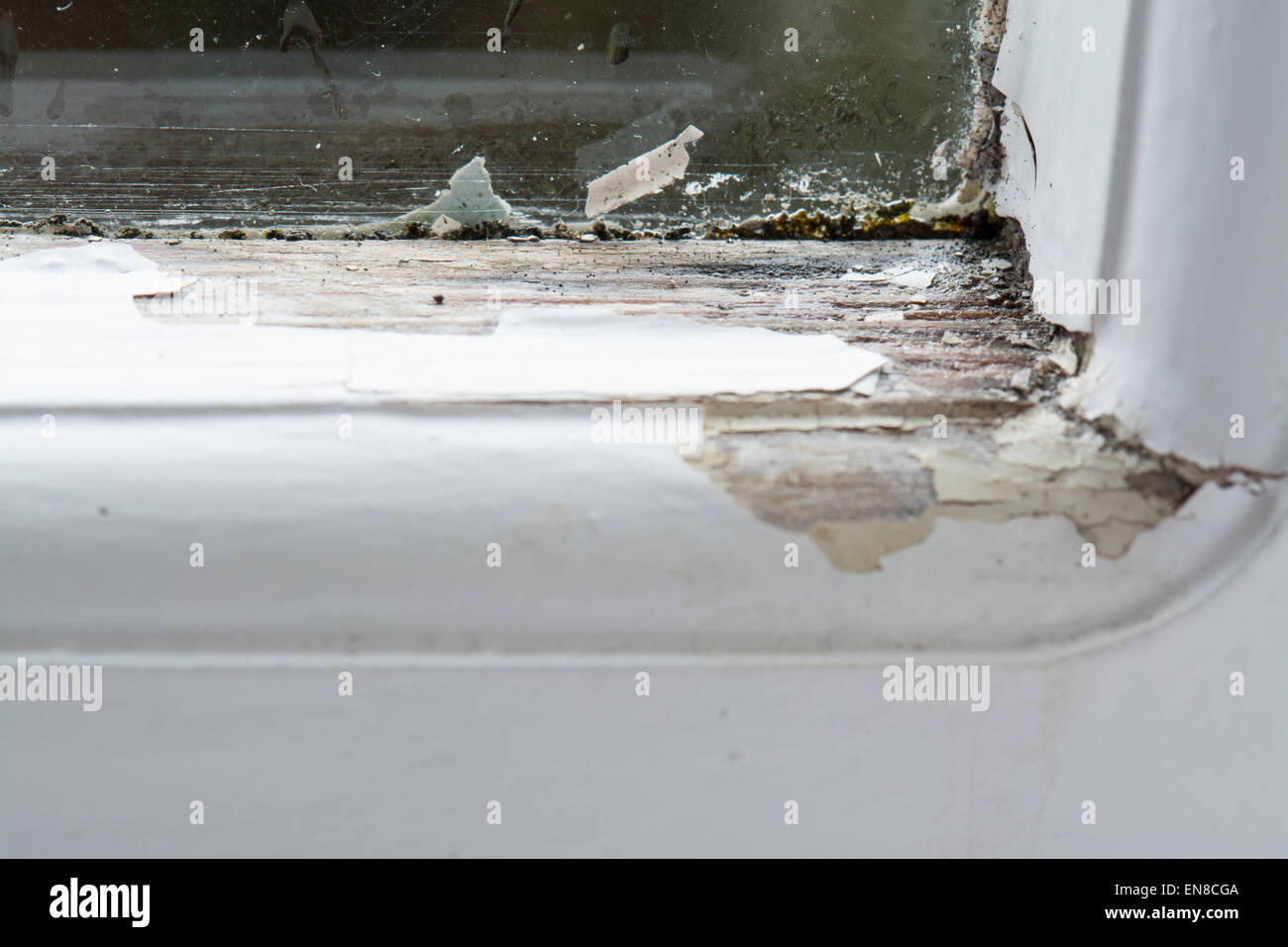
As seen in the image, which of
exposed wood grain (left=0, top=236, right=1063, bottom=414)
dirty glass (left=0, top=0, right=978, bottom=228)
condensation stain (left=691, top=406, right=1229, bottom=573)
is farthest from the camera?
dirty glass (left=0, top=0, right=978, bottom=228)

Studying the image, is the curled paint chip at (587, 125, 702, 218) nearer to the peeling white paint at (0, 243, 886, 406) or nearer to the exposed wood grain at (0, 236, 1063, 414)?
the exposed wood grain at (0, 236, 1063, 414)

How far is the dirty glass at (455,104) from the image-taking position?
2.77 feet

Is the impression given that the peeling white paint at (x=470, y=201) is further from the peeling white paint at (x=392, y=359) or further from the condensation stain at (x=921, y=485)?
the condensation stain at (x=921, y=485)

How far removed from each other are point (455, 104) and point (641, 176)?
0.71 ft

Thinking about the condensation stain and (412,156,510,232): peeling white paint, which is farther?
(412,156,510,232): peeling white paint

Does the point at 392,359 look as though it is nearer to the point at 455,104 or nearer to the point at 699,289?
the point at 699,289

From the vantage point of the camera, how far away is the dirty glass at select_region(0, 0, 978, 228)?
845mm

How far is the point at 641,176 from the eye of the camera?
887mm

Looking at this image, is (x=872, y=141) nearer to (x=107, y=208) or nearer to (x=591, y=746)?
(x=591, y=746)

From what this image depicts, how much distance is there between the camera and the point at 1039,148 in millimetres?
711

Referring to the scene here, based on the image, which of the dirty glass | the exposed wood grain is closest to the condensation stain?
the exposed wood grain

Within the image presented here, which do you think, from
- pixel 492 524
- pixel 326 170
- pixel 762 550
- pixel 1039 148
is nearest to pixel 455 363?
pixel 492 524

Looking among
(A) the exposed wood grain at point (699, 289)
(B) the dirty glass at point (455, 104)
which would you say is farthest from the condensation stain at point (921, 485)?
(B) the dirty glass at point (455, 104)

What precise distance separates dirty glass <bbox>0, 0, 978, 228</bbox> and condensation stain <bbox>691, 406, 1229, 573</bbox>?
434 mm
